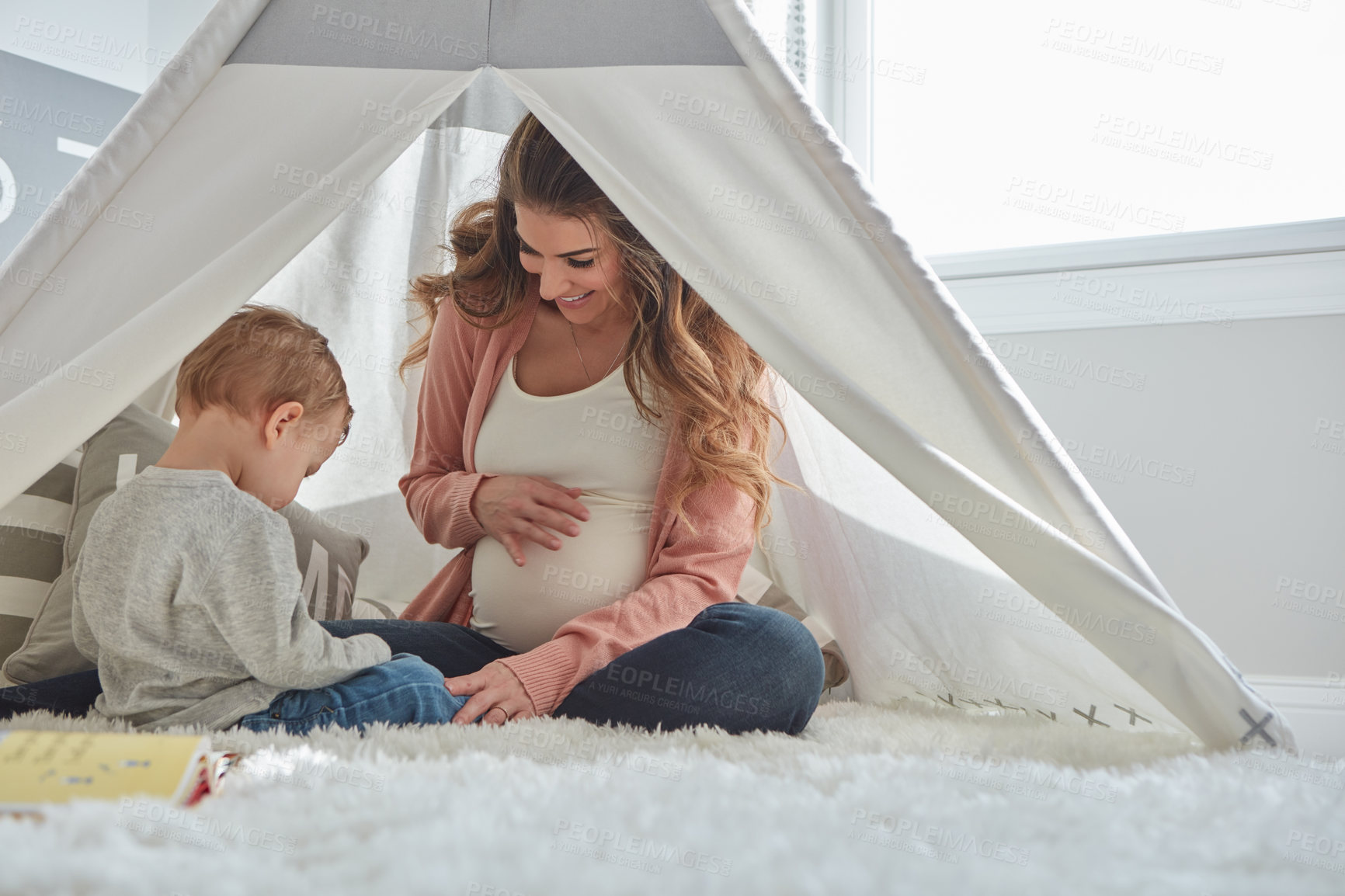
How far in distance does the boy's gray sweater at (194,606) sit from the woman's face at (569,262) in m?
0.43

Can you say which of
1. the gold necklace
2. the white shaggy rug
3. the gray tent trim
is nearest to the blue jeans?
the white shaggy rug

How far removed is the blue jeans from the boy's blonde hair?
330 mm

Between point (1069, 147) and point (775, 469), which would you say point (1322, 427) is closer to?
point (1069, 147)

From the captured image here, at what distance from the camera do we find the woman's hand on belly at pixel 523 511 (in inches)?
44.8

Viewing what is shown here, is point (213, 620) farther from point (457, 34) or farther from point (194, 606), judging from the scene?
point (457, 34)

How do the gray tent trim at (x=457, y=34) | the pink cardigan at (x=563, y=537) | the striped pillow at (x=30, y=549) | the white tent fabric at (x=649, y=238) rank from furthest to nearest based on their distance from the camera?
the striped pillow at (x=30, y=549) → the pink cardigan at (x=563, y=537) → the gray tent trim at (x=457, y=34) → the white tent fabric at (x=649, y=238)

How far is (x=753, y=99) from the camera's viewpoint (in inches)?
34.4

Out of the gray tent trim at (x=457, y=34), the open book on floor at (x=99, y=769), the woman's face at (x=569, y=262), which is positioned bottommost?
the open book on floor at (x=99, y=769)

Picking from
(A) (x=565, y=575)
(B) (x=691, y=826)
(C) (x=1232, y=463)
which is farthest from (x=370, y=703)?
(C) (x=1232, y=463)

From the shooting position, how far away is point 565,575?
115 centimetres

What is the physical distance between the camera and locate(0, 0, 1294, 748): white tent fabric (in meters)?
0.80

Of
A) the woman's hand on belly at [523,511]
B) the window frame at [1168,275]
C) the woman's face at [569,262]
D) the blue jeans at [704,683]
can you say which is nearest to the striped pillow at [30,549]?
the blue jeans at [704,683]

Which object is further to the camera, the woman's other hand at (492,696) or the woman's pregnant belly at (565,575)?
the woman's pregnant belly at (565,575)

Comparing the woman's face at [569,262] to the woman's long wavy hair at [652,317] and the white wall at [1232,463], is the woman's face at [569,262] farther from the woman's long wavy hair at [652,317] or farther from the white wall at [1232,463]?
the white wall at [1232,463]
